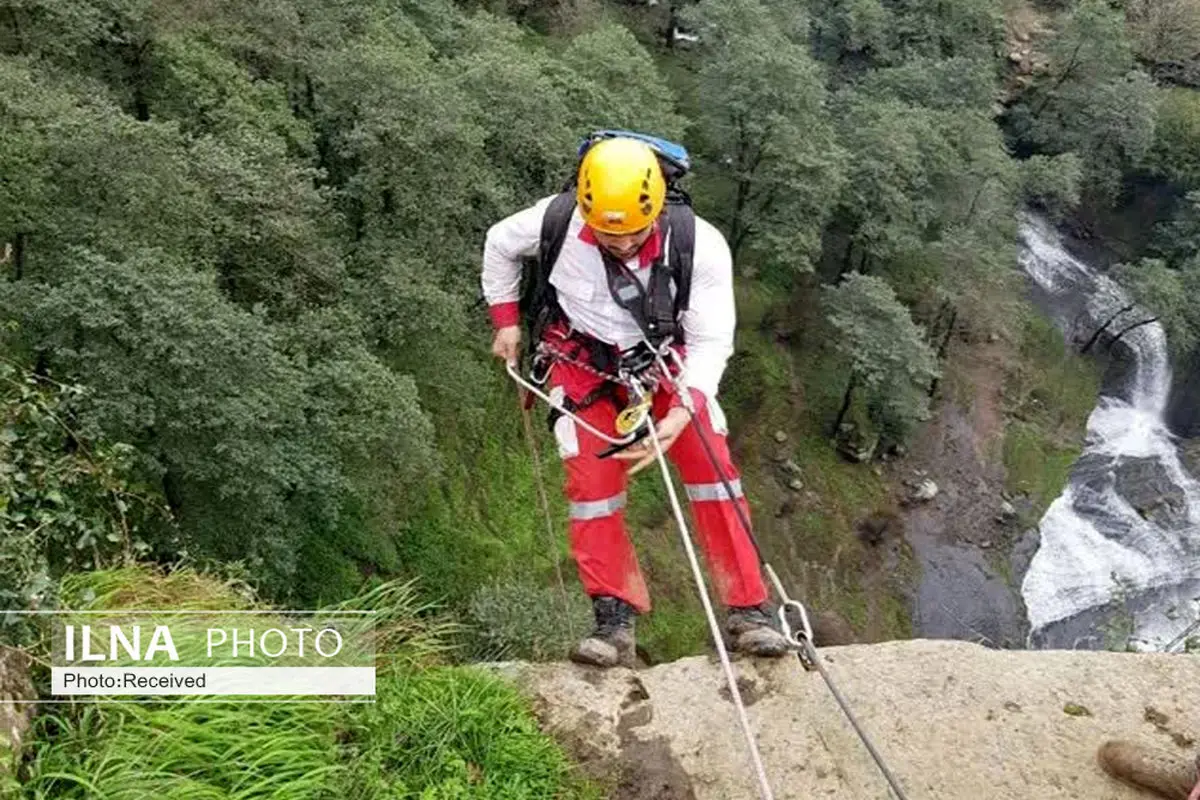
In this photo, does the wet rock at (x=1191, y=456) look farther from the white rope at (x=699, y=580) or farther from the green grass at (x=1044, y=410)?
the white rope at (x=699, y=580)

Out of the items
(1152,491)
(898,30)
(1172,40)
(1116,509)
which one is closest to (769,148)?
(898,30)

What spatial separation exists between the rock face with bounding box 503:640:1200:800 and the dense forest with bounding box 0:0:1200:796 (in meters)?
1.59

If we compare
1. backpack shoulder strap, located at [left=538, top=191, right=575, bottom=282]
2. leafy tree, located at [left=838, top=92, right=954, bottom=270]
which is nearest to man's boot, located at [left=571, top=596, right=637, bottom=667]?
backpack shoulder strap, located at [left=538, top=191, right=575, bottom=282]

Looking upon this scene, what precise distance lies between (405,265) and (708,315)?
17.4 m

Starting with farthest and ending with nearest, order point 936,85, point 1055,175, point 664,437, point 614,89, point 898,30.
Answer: point 898,30
point 936,85
point 1055,175
point 614,89
point 664,437

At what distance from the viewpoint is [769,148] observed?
3312cm

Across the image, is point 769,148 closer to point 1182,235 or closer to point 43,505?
point 1182,235

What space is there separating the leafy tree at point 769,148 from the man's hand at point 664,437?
28491mm

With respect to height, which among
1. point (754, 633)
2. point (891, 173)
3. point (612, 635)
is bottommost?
point (891, 173)

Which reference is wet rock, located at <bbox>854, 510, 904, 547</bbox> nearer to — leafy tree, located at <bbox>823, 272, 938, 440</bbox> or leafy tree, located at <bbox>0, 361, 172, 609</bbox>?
leafy tree, located at <bbox>823, 272, 938, 440</bbox>

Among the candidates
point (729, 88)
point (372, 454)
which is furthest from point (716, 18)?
point (372, 454)

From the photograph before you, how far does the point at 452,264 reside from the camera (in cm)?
2325

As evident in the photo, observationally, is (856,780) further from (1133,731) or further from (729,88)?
(729,88)

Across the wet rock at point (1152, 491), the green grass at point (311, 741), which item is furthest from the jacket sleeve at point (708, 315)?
the wet rock at point (1152, 491)
